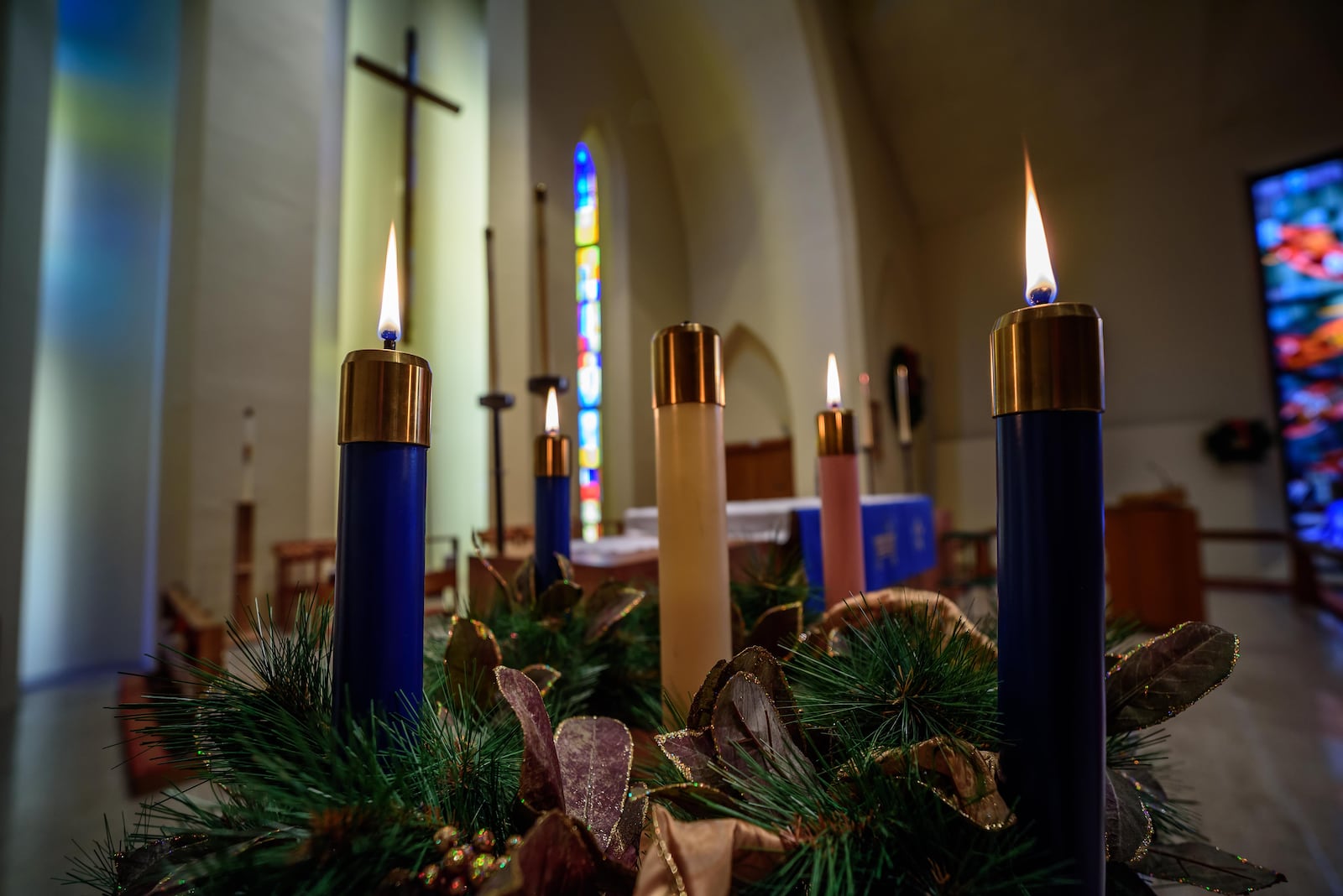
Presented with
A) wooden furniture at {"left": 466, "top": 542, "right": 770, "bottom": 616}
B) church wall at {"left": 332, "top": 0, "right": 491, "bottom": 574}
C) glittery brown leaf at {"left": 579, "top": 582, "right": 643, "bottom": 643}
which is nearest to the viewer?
glittery brown leaf at {"left": 579, "top": 582, "right": 643, "bottom": 643}

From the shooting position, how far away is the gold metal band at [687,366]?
42 cm

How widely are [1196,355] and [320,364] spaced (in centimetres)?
789

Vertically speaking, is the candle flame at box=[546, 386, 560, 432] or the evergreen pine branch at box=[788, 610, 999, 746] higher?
the candle flame at box=[546, 386, 560, 432]

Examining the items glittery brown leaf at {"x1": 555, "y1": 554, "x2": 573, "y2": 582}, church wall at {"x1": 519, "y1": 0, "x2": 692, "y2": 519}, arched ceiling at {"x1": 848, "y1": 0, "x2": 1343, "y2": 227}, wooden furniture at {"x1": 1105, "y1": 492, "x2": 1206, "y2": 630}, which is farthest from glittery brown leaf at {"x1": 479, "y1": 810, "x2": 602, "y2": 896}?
arched ceiling at {"x1": 848, "y1": 0, "x2": 1343, "y2": 227}

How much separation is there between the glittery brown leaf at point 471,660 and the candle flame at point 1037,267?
37 cm

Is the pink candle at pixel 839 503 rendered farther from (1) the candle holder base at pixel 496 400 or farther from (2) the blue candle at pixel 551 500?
(1) the candle holder base at pixel 496 400

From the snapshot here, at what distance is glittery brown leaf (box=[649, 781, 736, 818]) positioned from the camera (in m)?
0.27

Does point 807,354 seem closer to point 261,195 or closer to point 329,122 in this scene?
point 261,195

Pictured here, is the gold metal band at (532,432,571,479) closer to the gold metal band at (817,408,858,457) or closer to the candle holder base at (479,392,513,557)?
the gold metal band at (817,408,858,457)

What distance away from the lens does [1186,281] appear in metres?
6.14

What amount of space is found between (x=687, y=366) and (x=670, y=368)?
1 cm

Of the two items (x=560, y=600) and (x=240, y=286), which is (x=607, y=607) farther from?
Answer: (x=240, y=286)

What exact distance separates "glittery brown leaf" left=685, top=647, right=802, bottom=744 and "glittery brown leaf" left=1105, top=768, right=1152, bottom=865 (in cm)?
15

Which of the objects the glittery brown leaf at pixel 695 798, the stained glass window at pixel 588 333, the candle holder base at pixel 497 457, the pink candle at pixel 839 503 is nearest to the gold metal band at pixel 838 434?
the pink candle at pixel 839 503
